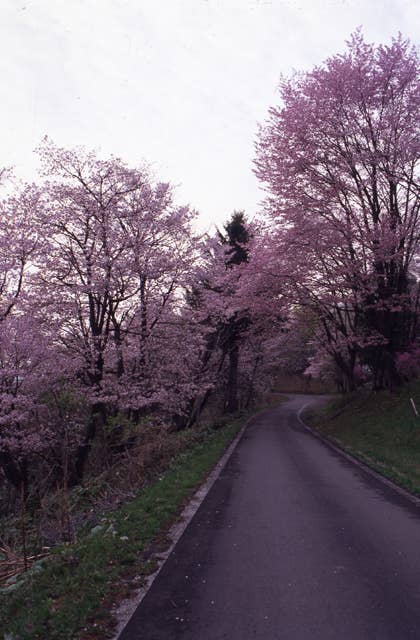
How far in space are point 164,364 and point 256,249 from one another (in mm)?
7689

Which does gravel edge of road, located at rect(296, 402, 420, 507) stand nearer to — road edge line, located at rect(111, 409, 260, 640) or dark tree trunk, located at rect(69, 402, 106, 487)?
road edge line, located at rect(111, 409, 260, 640)

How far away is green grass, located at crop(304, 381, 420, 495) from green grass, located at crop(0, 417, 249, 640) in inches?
221

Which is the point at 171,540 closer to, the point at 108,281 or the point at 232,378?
the point at 108,281

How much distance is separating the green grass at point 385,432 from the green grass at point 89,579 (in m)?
5.63

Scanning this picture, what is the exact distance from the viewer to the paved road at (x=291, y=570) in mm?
4215

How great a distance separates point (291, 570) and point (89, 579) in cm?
216

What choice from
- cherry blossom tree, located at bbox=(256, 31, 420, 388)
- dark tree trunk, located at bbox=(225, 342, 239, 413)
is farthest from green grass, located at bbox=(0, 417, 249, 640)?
dark tree trunk, located at bbox=(225, 342, 239, 413)

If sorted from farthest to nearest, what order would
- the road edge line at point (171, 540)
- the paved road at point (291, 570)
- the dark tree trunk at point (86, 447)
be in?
the dark tree trunk at point (86, 447), the road edge line at point (171, 540), the paved road at point (291, 570)

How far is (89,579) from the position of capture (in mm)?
5254

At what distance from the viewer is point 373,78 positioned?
65.5 feet

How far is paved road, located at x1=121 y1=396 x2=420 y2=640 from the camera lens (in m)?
4.21

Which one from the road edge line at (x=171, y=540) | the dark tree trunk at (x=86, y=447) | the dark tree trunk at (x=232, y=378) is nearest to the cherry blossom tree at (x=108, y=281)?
the dark tree trunk at (x=86, y=447)

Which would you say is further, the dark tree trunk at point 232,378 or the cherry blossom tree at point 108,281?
the dark tree trunk at point 232,378

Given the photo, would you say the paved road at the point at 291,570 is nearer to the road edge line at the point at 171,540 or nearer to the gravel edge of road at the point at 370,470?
the road edge line at the point at 171,540
